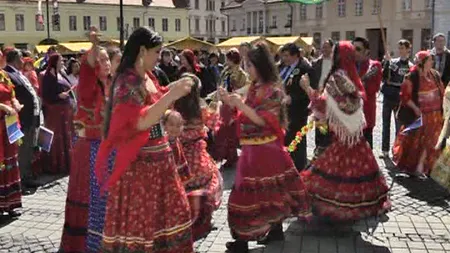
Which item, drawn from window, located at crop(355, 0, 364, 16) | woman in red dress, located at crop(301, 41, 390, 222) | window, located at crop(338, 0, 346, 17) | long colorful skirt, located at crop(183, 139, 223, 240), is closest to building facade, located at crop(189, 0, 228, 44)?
window, located at crop(338, 0, 346, 17)

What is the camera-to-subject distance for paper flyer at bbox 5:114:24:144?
587cm

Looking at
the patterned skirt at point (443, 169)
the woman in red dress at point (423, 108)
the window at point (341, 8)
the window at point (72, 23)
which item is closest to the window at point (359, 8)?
the window at point (341, 8)

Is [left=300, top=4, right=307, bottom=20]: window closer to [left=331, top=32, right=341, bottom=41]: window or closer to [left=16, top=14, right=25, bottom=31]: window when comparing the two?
[left=331, top=32, right=341, bottom=41]: window

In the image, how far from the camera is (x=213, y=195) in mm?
5207

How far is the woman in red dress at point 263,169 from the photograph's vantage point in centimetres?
450

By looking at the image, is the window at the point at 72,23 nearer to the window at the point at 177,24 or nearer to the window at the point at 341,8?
the window at the point at 177,24

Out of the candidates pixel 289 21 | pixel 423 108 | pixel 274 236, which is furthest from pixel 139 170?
pixel 289 21

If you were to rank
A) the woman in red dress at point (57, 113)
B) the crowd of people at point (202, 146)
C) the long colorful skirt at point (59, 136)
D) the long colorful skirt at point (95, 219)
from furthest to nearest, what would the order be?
the long colorful skirt at point (59, 136)
the woman in red dress at point (57, 113)
the long colorful skirt at point (95, 219)
the crowd of people at point (202, 146)

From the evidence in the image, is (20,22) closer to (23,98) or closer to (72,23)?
(72,23)

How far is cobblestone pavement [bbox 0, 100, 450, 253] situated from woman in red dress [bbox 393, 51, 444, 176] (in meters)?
0.81

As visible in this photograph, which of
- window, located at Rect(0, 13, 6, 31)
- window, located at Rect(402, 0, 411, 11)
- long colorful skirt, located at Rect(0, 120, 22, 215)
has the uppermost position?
window, located at Rect(402, 0, 411, 11)

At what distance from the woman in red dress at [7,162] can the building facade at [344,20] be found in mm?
34978

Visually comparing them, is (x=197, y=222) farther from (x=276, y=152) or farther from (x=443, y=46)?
(x=443, y=46)

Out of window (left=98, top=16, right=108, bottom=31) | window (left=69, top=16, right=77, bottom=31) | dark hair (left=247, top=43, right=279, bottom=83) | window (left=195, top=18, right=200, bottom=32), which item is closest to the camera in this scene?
dark hair (left=247, top=43, right=279, bottom=83)
